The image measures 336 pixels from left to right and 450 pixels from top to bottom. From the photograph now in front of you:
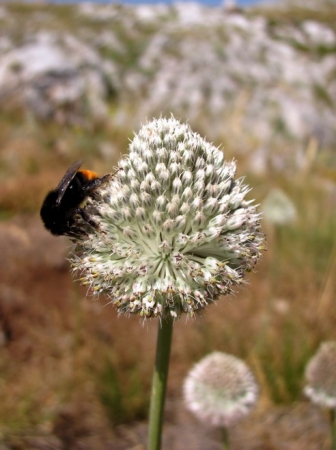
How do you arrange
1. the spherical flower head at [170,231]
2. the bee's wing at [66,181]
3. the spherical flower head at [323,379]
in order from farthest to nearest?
the spherical flower head at [323,379], the bee's wing at [66,181], the spherical flower head at [170,231]

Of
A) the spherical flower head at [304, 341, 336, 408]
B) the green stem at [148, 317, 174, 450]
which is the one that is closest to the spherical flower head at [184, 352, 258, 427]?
the spherical flower head at [304, 341, 336, 408]

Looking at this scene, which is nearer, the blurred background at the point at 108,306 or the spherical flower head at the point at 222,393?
the spherical flower head at the point at 222,393

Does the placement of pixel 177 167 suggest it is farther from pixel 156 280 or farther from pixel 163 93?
pixel 163 93

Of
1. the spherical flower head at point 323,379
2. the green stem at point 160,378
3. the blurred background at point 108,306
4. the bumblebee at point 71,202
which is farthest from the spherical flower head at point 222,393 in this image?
the bumblebee at point 71,202

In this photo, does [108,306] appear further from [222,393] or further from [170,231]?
[170,231]

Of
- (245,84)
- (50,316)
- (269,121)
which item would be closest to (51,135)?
(50,316)

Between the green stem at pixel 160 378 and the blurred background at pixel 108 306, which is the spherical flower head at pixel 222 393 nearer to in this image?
the blurred background at pixel 108 306

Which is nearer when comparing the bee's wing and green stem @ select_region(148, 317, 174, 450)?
green stem @ select_region(148, 317, 174, 450)

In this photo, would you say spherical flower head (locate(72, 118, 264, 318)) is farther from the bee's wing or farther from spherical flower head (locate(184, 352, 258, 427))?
spherical flower head (locate(184, 352, 258, 427))
